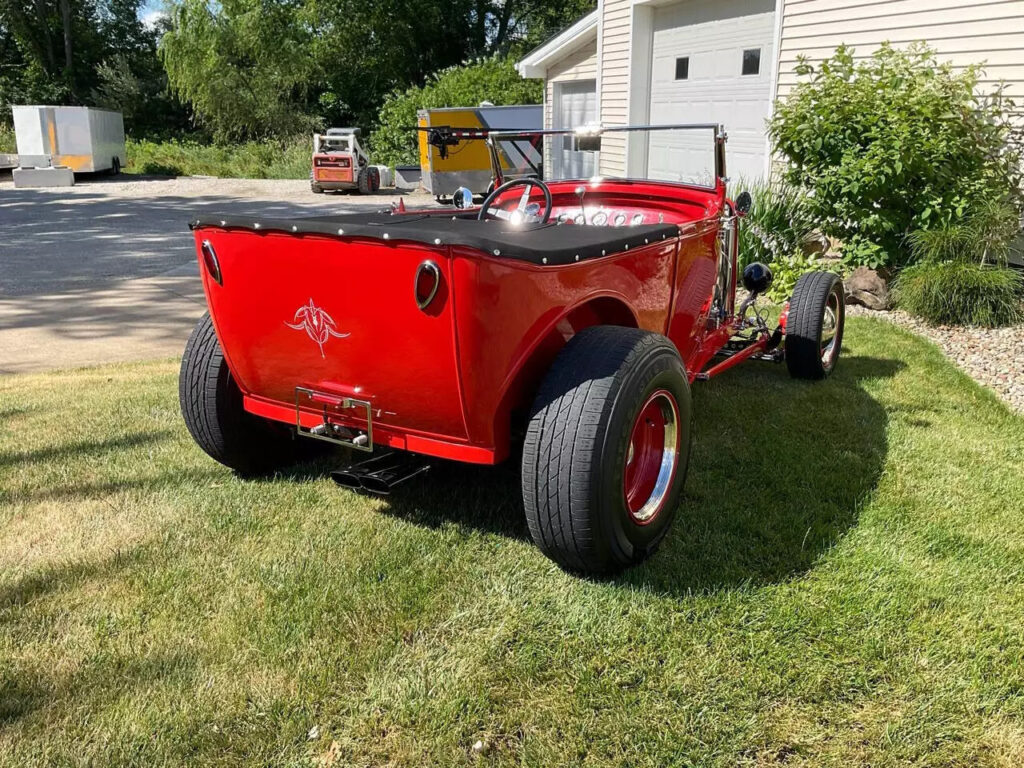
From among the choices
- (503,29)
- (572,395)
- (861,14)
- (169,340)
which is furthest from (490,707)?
(503,29)

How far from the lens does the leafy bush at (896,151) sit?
6727 millimetres

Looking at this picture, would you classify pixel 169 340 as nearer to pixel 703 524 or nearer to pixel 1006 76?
pixel 703 524

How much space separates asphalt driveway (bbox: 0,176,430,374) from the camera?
6.35m

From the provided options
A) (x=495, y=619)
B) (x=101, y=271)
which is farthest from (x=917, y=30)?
(x=101, y=271)

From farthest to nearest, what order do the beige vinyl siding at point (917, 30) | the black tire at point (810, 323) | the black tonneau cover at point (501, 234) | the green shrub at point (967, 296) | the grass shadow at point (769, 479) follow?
the beige vinyl siding at point (917, 30) < the green shrub at point (967, 296) < the black tire at point (810, 323) < the grass shadow at point (769, 479) < the black tonneau cover at point (501, 234)

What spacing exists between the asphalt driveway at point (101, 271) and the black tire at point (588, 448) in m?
1.16

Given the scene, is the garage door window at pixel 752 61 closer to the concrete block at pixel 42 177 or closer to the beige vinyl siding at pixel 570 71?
the beige vinyl siding at pixel 570 71

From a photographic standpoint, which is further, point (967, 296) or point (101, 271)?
point (101, 271)

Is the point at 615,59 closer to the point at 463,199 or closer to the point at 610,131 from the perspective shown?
the point at 610,131

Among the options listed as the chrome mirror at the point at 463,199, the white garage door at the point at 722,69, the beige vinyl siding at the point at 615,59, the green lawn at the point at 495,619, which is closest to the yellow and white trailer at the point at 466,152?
the beige vinyl siding at the point at 615,59

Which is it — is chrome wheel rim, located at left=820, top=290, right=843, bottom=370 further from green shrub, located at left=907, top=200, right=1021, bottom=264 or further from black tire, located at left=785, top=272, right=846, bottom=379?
green shrub, located at left=907, top=200, right=1021, bottom=264

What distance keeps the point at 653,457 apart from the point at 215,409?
5.62 feet

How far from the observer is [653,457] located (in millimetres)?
3020

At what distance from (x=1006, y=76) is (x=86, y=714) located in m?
8.06
